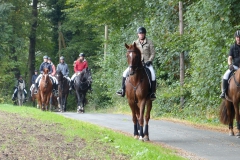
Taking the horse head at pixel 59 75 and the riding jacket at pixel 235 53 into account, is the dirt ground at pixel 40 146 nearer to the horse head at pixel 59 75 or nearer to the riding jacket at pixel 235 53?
the riding jacket at pixel 235 53

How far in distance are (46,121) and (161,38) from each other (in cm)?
1034

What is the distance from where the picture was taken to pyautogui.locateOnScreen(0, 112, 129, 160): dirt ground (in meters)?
10.3

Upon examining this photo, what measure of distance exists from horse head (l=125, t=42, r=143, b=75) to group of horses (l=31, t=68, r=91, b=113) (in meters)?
13.1

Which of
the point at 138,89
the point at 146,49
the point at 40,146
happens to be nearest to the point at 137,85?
the point at 138,89

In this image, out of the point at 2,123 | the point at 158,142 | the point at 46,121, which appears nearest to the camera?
the point at 158,142

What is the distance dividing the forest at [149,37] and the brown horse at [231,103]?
2.13 metres

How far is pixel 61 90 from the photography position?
31391 millimetres

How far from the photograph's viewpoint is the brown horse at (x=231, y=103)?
1538 cm

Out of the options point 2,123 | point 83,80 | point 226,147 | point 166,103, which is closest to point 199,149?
point 226,147

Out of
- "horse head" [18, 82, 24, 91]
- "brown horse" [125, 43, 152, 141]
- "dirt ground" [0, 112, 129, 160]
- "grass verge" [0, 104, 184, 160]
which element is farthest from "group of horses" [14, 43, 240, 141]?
"horse head" [18, 82, 24, 91]

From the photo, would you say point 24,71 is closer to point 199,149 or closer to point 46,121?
point 46,121

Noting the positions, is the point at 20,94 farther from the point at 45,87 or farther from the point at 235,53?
the point at 235,53

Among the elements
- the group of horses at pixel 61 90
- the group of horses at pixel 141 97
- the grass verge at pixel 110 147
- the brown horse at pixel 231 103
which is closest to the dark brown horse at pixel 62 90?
the group of horses at pixel 61 90

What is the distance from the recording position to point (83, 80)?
96.1 ft
